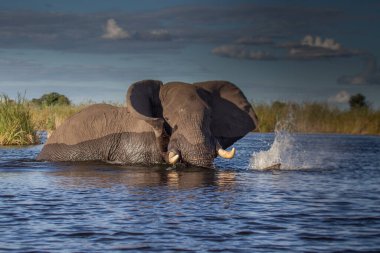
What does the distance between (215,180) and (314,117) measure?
1085 inches

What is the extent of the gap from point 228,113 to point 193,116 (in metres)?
1.76

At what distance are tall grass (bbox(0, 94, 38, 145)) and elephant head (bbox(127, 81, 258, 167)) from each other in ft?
35.2

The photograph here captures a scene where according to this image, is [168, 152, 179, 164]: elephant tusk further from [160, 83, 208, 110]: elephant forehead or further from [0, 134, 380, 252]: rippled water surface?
[160, 83, 208, 110]: elephant forehead

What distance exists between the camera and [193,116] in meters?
14.5

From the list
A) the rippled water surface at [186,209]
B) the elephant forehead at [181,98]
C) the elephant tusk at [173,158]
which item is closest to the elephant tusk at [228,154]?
the rippled water surface at [186,209]

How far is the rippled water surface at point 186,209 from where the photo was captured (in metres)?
7.43

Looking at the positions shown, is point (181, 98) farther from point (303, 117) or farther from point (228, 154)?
point (303, 117)

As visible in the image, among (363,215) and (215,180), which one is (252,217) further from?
(215,180)

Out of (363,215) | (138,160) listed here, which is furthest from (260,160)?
(363,215)

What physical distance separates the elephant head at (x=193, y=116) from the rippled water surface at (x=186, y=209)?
1.34 ft

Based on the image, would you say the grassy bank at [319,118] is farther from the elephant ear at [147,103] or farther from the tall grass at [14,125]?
the elephant ear at [147,103]

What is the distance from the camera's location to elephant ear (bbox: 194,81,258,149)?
15906mm

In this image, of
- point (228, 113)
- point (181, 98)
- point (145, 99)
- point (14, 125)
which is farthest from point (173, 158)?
point (14, 125)

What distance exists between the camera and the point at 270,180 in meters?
13.2
